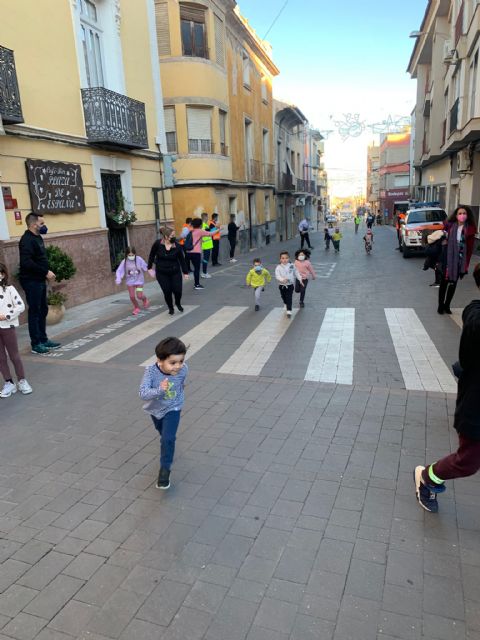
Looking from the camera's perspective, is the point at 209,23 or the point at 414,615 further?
the point at 209,23

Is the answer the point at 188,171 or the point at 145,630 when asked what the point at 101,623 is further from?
the point at 188,171

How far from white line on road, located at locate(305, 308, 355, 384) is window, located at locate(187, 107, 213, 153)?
1219 cm

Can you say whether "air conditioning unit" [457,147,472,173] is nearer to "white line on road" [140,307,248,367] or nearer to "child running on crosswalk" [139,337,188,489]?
"white line on road" [140,307,248,367]

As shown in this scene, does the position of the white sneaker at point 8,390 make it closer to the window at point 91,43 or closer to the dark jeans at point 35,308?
the dark jeans at point 35,308

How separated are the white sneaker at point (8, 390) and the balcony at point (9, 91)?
5378mm

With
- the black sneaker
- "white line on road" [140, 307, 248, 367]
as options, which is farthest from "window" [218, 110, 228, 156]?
the black sneaker

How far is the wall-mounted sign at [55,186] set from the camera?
9.84 metres

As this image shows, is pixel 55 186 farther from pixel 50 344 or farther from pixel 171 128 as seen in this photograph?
pixel 171 128

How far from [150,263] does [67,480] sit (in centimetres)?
631

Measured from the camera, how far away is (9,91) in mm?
8812

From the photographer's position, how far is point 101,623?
8.41 ft

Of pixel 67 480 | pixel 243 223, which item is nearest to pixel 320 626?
pixel 67 480

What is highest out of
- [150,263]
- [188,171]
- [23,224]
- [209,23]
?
[209,23]

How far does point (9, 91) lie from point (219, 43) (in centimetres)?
1328
